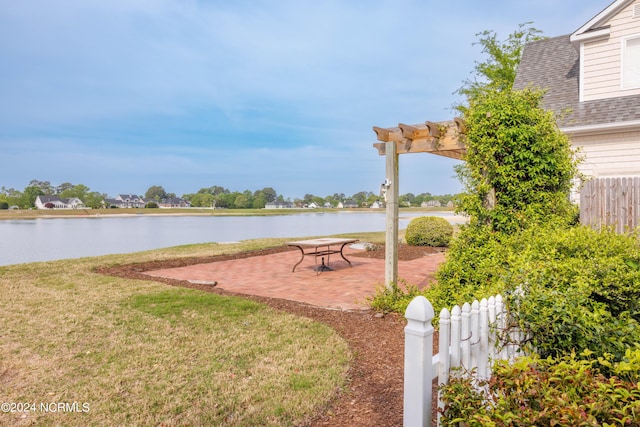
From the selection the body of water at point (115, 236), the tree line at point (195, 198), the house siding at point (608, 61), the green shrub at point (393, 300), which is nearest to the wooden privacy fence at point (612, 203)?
the green shrub at point (393, 300)

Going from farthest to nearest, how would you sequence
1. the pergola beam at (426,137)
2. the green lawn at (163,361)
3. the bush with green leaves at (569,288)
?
the pergola beam at (426,137), the green lawn at (163,361), the bush with green leaves at (569,288)

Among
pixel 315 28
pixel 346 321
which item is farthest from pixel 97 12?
pixel 346 321

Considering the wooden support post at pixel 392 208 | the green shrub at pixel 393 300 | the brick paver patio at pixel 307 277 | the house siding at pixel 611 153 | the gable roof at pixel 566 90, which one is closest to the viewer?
the green shrub at pixel 393 300

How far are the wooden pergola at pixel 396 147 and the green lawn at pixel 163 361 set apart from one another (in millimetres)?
1766

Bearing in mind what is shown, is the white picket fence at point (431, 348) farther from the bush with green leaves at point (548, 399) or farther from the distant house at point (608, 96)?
the distant house at point (608, 96)

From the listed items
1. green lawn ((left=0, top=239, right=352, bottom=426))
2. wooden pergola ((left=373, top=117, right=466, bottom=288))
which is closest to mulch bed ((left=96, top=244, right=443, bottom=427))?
green lawn ((left=0, top=239, right=352, bottom=426))

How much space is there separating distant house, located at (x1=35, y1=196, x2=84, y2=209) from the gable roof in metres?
86.9

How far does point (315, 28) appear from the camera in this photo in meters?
13.8

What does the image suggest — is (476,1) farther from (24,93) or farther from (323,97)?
(24,93)

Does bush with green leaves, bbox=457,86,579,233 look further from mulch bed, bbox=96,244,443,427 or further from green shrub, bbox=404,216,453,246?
green shrub, bbox=404,216,453,246

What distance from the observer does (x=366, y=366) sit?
3912 mm

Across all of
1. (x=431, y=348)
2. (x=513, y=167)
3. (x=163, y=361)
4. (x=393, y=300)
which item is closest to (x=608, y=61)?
(x=513, y=167)

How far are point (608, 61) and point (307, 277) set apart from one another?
31.3ft

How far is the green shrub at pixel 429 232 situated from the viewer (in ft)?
48.4
